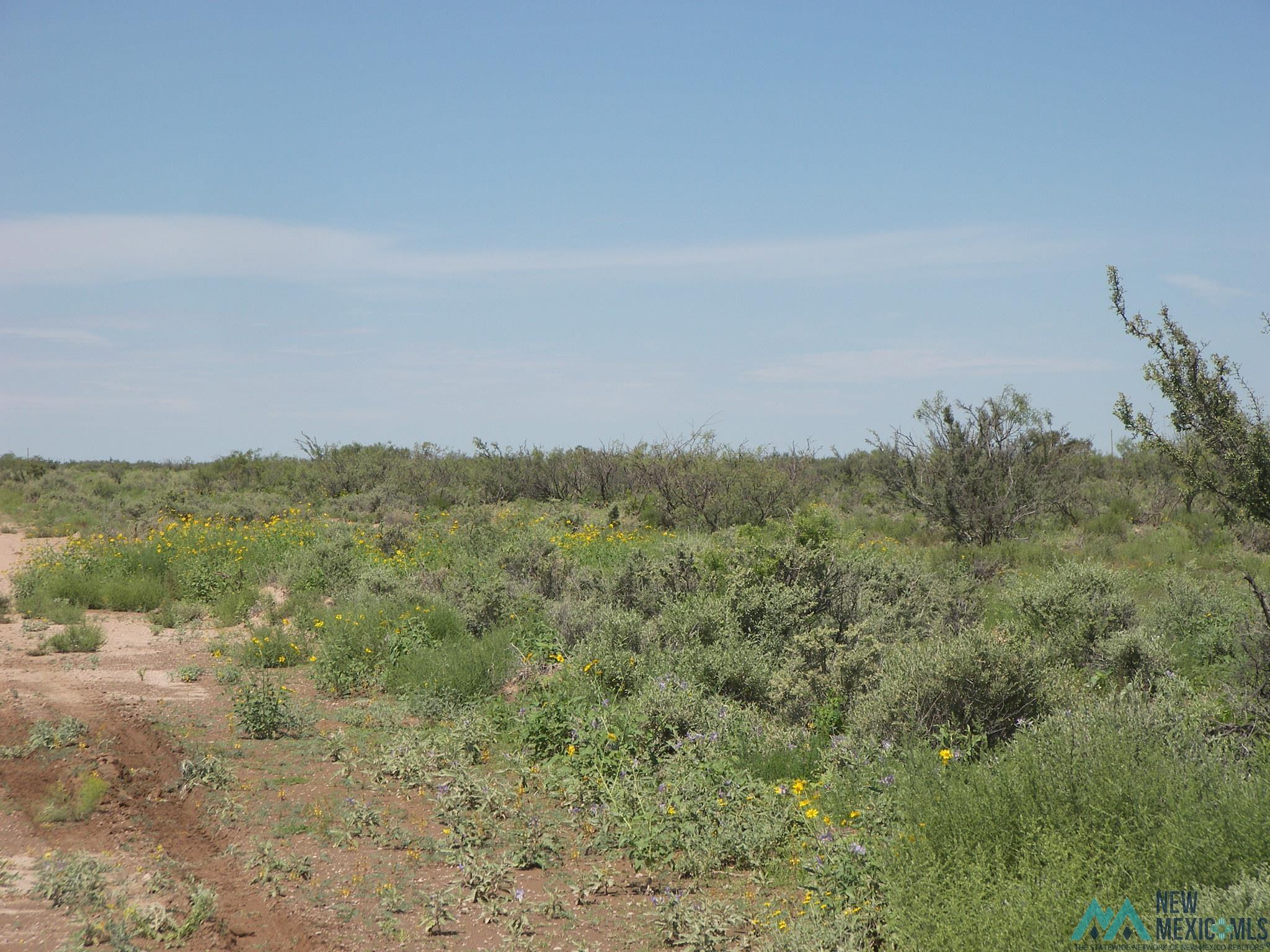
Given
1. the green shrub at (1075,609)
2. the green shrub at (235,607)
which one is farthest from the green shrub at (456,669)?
the green shrub at (1075,609)

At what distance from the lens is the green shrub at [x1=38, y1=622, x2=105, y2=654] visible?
11.8 metres

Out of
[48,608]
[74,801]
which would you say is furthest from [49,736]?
[48,608]

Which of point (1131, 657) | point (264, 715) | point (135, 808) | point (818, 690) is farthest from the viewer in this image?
point (264, 715)

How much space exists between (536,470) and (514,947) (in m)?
25.6

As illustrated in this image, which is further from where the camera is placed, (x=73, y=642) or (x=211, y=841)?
(x=73, y=642)

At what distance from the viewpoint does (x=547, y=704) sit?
26.6ft

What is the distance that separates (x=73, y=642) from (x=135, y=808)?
21.1 feet

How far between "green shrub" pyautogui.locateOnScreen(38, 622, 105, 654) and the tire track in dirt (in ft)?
5.32

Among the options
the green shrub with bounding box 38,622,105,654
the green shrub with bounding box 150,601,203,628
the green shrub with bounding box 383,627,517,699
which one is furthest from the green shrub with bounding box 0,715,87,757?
the green shrub with bounding box 150,601,203,628

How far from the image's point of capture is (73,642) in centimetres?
1190

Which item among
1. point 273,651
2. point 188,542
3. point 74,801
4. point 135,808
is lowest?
point 135,808

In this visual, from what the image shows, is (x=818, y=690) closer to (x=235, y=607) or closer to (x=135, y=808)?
(x=135, y=808)

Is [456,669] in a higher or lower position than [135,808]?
higher

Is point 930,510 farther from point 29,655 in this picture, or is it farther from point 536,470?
point 29,655
